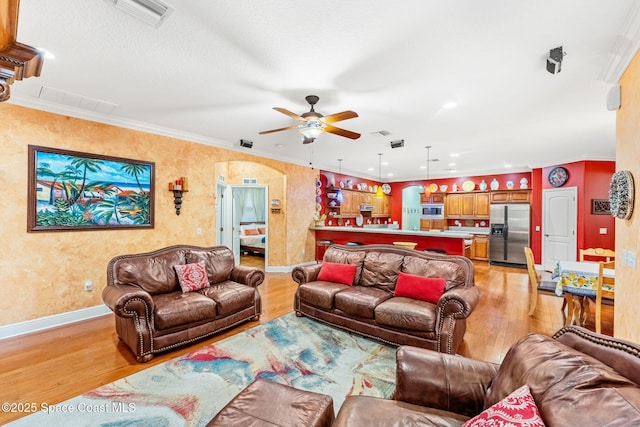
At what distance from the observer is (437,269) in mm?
3287

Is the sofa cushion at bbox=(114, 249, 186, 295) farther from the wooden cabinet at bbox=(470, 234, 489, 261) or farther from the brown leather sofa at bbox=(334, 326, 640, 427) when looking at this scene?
the wooden cabinet at bbox=(470, 234, 489, 261)

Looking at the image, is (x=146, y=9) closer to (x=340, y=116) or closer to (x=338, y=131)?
(x=340, y=116)

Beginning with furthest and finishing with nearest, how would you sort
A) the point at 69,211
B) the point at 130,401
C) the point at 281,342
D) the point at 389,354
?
1. the point at 69,211
2. the point at 281,342
3. the point at 389,354
4. the point at 130,401

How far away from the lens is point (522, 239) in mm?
7215

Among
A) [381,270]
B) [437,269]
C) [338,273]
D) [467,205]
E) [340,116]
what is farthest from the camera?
[467,205]

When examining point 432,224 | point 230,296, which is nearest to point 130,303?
point 230,296

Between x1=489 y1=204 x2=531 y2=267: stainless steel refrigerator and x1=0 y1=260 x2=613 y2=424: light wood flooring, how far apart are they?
9.75 feet

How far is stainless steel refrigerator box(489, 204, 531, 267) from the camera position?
23.7 ft

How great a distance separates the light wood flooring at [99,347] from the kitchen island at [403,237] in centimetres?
106

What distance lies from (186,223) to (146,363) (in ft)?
8.40

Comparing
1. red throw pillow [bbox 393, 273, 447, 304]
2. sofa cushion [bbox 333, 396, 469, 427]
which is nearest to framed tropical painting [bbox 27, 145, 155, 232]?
red throw pillow [bbox 393, 273, 447, 304]

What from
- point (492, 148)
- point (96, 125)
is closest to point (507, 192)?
point (492, 148)

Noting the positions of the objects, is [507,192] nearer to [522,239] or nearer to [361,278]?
[522,239]

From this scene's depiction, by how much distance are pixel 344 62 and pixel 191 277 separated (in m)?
2.95
